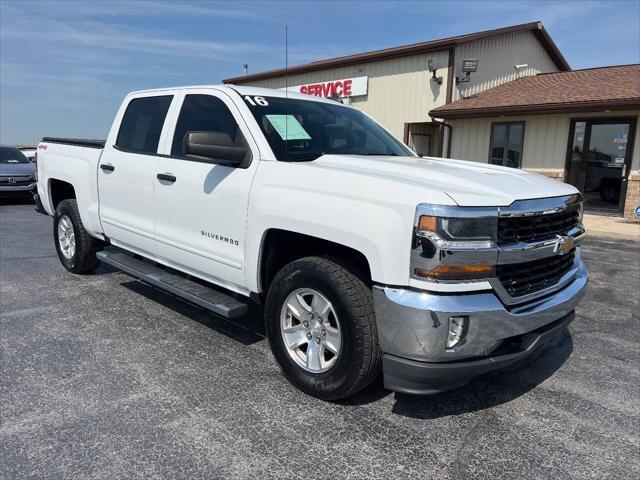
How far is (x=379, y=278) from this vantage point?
2.67m

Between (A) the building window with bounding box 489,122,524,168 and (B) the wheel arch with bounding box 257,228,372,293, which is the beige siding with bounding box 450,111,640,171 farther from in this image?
(B) the wheel arch with bounding box 257,228,372,293

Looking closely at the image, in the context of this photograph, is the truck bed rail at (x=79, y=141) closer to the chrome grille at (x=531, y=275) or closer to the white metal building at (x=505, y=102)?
the chrome grille at (x=531, y=275)

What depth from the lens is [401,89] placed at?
59.5 ft

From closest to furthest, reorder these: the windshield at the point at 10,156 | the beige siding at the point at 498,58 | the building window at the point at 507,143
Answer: the windshield at the point at 10,156 < the building window at the point at 507,143 < the beige siding at the point at 498,58

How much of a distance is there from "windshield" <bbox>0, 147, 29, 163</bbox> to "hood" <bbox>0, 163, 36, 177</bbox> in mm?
361

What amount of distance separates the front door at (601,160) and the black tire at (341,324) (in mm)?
13213

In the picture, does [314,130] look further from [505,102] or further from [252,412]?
[505,102]

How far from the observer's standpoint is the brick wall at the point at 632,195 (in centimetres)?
1292

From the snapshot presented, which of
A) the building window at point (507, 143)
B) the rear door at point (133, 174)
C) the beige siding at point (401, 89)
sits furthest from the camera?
the beige siding at point (401, 89)

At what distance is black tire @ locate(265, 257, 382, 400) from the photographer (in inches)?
110

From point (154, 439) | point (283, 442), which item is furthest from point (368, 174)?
point (154, 439)

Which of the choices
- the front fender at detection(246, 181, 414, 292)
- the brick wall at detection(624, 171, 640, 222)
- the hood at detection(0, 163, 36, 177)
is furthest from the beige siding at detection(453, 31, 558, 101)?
the front fender at detection(246, 181, 414, 292)

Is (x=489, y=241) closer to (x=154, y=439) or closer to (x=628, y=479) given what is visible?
(x=628, y=479)

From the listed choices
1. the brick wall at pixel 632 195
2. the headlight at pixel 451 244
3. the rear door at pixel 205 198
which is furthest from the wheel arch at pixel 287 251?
the brick wall at pixel 632 195
